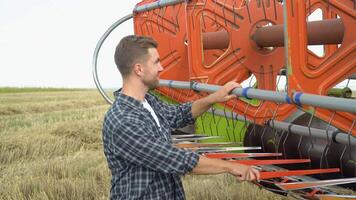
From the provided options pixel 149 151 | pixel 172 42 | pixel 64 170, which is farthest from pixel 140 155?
Answer: pixel 64 170

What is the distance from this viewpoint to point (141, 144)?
2.54 metres

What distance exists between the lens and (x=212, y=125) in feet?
15.5

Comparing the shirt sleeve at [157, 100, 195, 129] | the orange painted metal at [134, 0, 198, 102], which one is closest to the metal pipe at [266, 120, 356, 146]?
the shirt sleeve at [157, 100, 195, 129]

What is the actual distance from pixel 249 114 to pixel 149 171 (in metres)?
1.47

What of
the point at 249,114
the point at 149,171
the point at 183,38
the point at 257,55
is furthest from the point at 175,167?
the point at 183,38

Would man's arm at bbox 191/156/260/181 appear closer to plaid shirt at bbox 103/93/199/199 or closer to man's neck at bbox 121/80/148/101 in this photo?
plaid shirt at bbox 103/93/199/199

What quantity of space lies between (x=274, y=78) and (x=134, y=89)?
191cm

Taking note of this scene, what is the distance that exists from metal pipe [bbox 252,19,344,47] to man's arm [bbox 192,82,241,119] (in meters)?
0.91

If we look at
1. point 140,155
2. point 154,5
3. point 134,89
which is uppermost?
point 154,5

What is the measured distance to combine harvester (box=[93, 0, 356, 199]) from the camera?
2.86 meters

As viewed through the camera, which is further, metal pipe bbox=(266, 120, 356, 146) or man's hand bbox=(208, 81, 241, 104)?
man's hand bbox=(208, 81, 241, 104)

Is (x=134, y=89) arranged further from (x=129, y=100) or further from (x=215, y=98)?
(x=215, y=98)

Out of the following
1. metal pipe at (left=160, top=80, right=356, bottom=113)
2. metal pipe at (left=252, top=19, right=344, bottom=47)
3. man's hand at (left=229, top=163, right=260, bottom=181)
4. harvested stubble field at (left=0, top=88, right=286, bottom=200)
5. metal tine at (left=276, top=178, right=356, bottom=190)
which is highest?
metal pipe at (left=252, top=19, right=344, bottom=47)

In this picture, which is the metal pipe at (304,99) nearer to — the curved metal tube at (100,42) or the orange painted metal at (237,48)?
the orange painted metal at (237,48)
